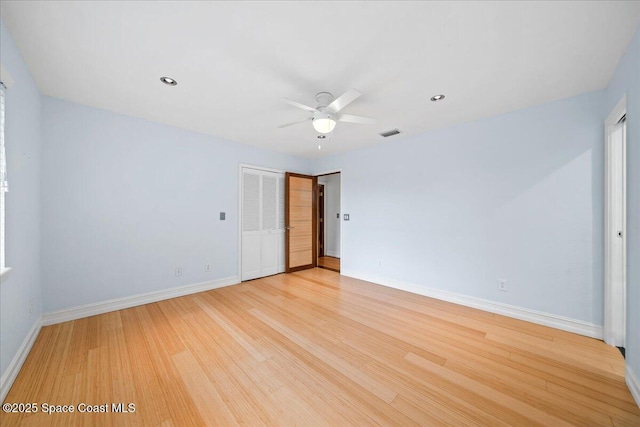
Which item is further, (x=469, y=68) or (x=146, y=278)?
(x=146, y=278)

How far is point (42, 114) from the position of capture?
8.34 ft

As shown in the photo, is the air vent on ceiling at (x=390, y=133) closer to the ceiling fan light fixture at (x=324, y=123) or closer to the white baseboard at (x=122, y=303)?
the ceiling fan light fixture at (x=324, y=123)

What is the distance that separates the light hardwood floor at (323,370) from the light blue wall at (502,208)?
1.65ft

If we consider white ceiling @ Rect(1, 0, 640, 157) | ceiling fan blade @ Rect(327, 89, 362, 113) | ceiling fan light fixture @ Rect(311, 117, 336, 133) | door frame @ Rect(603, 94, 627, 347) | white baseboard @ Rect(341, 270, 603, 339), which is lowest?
white baseboard @ Rect(341, 270, 603, 339)

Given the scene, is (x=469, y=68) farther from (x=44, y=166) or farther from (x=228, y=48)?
(x=44, y=166)

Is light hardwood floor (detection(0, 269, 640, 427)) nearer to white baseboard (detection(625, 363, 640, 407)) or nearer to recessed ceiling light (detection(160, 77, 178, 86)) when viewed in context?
white baseboard (detection(625, 363, 640, 407))

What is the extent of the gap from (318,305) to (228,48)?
2.96 metres

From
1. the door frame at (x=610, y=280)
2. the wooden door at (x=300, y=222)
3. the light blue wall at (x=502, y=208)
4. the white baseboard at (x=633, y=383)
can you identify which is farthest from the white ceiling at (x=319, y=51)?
the white baseboard at (x=633, y=383)

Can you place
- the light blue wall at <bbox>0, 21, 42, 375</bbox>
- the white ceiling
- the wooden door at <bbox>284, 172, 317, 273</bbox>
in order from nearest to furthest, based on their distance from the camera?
the white ceiling, the light blue wall at <bbox>0, 21, 42, 375</bbox>, the wooden door at <bbox>284, 172, 317, 273</bbox>

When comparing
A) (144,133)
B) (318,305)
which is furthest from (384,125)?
(144,133)

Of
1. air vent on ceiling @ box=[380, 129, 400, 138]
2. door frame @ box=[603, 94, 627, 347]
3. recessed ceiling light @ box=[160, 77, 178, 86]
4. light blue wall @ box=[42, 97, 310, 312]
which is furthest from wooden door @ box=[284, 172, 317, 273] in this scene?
door frame @ box=[603, 94, 627, 347]

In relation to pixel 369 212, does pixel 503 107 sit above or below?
above

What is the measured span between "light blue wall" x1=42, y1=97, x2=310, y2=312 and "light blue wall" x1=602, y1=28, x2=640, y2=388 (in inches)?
177

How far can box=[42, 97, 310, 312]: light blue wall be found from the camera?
2.64 metres
